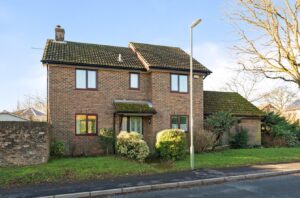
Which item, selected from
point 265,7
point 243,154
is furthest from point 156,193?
point 265,7

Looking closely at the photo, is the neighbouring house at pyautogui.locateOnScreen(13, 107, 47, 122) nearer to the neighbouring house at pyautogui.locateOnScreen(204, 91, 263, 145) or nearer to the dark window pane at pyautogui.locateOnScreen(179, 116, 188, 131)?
the dark window pane at pyautogui.locateOnScreen(179, 116, 188, 131)

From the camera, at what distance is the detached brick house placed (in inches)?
664

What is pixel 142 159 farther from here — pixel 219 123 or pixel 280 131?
pixel 280 131

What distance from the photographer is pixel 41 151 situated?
13.0 metres

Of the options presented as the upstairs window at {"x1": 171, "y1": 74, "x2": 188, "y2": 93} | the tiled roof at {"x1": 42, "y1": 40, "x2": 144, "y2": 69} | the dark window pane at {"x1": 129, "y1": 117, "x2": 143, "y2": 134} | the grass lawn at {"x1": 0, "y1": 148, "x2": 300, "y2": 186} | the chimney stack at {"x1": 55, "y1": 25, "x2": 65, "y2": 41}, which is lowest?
the grass lawn at {"x1": 0, "y1": 148, "x2": 300, "y2": 186}

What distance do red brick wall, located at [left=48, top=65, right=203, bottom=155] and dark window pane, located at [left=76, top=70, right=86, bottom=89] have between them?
0.87 feet

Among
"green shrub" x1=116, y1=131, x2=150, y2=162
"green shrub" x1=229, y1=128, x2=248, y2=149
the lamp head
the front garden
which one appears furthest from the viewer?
"green shrub" x1=229, y1=128, x2=248, y2=149

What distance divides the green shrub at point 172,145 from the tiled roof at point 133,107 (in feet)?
10.9

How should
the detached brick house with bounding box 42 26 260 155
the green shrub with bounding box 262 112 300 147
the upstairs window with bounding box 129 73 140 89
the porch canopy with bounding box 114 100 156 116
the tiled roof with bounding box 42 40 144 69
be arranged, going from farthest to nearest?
1. the green shrub with bounding box 262 112 300 147
2. the upstairs window with bounding box 129 73 140 89
3. the porch canopy with bounding box 114 100 156 116
4. the tiled roof with bounding box 42 40 144 69
5. the detached brick house with bounding box 42 26 260 155

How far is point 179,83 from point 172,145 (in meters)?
6.17

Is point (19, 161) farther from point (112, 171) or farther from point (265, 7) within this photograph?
point (265, 7)

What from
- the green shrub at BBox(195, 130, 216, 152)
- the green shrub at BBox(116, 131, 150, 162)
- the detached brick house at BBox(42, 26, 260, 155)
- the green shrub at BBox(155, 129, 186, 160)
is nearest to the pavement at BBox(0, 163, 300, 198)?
the green shrub at BBox(155, 129, 186, 160)

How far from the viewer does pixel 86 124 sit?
17406mm

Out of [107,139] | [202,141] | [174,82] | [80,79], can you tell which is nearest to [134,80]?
[174,82]
